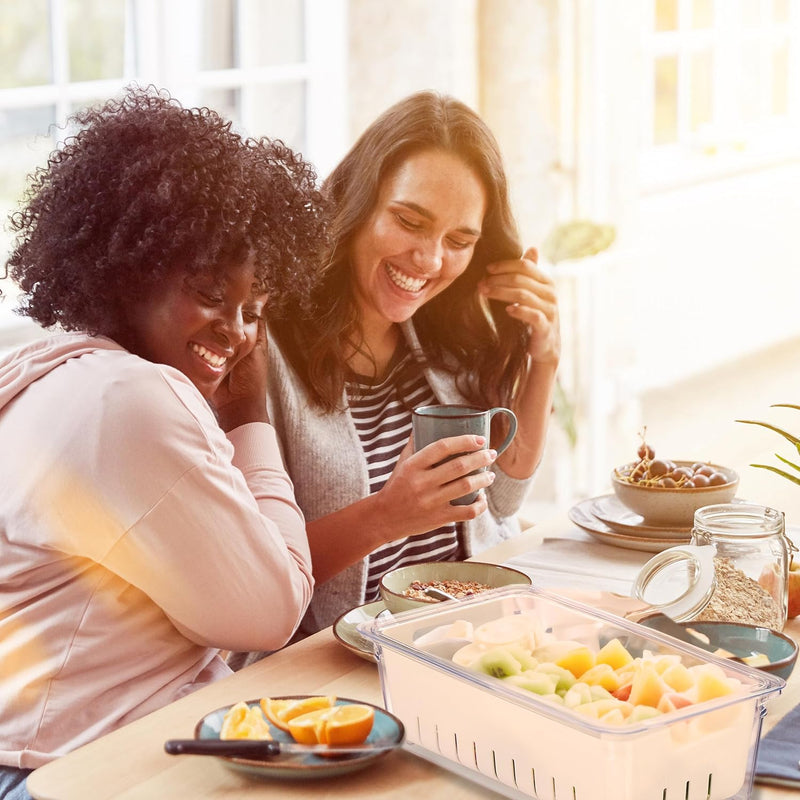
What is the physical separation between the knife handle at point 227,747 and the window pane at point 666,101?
15.5 feet

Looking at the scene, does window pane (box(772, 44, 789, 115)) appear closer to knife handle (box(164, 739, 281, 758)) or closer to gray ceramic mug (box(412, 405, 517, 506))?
gray ceramic mug (box(412, 405, 517, 506))

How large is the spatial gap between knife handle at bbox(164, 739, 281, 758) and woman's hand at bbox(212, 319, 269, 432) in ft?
2.12

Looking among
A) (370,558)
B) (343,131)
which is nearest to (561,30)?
(343,131)

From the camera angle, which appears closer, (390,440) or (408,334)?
(390,440)

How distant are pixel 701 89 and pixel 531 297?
4.07 metres

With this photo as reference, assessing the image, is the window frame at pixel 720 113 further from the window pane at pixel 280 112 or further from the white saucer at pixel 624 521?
the white saucer at pixel 624 521

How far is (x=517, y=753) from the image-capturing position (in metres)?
0.96

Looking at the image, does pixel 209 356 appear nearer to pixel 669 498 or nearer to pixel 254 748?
pixel 254 748

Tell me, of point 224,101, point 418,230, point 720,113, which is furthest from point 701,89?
point 418,230

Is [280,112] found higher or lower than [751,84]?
→ lower

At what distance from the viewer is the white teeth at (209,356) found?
1.41m

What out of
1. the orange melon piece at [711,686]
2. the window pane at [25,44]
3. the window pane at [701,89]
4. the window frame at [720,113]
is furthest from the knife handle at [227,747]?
the window pane at [701,89]

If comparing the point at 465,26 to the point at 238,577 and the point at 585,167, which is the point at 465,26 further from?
the point at 238,577

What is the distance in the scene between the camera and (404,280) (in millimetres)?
1967
